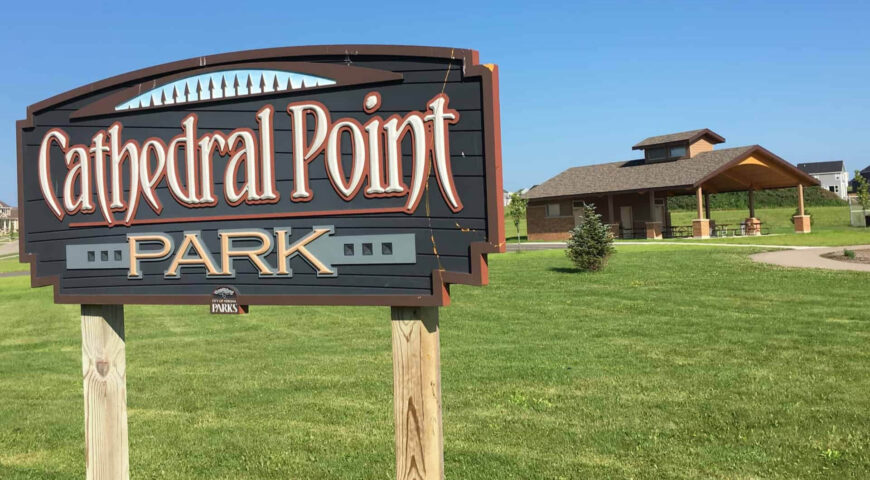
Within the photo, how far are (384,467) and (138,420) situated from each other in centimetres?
308

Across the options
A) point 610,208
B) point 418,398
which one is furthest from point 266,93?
point 610,208

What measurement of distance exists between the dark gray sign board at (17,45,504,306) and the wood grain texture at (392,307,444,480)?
0.18 meters

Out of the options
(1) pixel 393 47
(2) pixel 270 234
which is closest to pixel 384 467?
(2) pixel 270 234

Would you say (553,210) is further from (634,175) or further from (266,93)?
(266,93)

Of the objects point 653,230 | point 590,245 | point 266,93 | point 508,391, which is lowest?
point 508,391

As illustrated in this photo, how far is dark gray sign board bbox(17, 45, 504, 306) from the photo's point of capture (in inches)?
137

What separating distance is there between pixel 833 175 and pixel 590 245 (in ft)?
372

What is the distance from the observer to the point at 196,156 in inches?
163

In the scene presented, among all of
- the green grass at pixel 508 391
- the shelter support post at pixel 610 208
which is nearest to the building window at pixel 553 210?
the shelter support post at pixel 610 208

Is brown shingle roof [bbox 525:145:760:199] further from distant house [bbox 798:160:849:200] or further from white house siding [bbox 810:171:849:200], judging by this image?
white house siding [bbox 810:171:849:200]

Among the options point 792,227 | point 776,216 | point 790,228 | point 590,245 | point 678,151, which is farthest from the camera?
point 776,216

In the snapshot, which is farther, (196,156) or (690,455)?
(690,455)

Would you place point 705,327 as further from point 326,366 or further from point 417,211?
point 417,211

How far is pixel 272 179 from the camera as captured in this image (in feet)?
12.9
